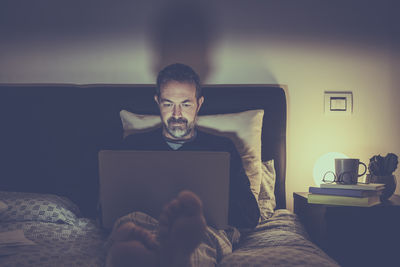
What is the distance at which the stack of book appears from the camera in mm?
1617

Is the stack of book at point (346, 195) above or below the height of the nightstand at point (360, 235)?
above

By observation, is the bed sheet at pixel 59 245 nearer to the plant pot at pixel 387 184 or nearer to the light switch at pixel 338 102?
the plant pot at pixel 387 184

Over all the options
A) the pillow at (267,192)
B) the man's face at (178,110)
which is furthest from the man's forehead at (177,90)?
the pillow at (267,192)

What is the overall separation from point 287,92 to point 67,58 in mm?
1423

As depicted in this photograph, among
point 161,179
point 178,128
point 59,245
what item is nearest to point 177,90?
point 178,128

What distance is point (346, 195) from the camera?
5.36 ft

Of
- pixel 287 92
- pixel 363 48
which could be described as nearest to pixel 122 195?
pixel 287 92

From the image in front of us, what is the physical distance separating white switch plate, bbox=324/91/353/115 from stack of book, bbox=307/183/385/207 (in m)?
0.73

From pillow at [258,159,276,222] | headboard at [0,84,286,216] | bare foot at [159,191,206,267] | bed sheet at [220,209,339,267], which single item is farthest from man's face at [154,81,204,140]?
bare foot at [159,191,206,267]

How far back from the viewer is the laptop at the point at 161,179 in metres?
1.17

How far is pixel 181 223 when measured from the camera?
95 centimetres

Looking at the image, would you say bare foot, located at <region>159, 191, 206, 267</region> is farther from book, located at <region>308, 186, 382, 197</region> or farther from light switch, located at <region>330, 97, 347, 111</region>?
light switch, located at <region>330, 97, 347, 111</region>

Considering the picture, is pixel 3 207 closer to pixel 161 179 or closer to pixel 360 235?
pixel 161 179

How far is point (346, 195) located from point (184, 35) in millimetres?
1358
